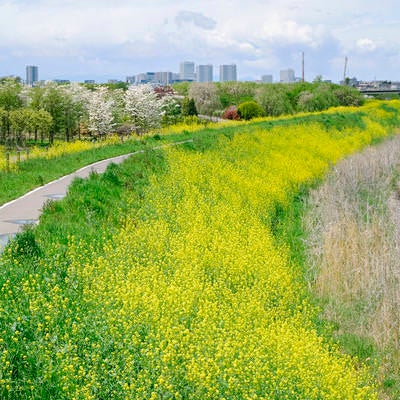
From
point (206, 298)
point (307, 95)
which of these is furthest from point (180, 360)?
point (307, 95)

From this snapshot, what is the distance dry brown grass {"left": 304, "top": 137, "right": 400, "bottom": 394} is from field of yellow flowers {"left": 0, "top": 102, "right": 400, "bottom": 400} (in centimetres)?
58

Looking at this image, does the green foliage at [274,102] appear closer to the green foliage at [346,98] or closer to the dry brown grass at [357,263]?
the green foliage at [346,98]

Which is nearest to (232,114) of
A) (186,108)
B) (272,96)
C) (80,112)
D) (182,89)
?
(186,108)

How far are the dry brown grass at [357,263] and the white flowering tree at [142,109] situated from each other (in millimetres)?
18583

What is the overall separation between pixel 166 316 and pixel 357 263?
6.22 metres

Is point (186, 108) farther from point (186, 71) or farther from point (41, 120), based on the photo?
point (186, 71)

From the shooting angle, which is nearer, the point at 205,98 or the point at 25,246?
the point at 25,246

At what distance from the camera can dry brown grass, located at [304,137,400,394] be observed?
1047cm

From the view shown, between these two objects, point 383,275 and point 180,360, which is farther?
point 383,275

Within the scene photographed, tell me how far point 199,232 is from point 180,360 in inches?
197

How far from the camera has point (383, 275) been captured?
37.9 feet

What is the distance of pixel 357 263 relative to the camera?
12820 millimetres

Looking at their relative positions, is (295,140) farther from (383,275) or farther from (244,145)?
(383,275)

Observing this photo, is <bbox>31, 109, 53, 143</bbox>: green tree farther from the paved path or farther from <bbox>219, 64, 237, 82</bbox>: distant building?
<bbox>219, 64, 237, 82</bbox>: distant building
